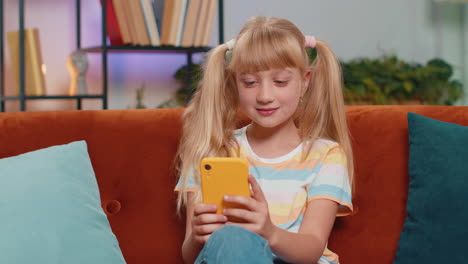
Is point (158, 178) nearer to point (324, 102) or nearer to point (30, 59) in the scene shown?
point (324, 102)

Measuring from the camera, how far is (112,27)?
279 cm

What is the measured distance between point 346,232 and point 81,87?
177 centimetres

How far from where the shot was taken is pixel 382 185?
4.65 ft

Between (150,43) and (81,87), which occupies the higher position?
(150,43)

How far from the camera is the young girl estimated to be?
1184 millimetres

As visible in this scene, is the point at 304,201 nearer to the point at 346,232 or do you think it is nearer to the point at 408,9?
the point at 346,232

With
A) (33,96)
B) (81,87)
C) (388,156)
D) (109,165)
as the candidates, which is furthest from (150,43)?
(388,156)

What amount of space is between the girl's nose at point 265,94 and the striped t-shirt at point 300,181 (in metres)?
0.17

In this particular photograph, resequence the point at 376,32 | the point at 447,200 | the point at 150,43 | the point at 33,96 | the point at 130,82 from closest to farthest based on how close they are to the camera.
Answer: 1. the point at 447,200
2. the point at 33,96
3. the point at 150,43
4. the point at 130,82
5. the point at 376,32

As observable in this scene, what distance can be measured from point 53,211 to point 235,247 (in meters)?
0.40

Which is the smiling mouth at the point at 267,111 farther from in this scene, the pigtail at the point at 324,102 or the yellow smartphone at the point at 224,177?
the yellow smartphone at the point at 224,177

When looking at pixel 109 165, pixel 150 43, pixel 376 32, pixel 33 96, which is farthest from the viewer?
pixel 376 32

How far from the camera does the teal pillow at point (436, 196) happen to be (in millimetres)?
1269

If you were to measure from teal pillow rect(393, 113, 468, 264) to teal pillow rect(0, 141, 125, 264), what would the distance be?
2.18ft
